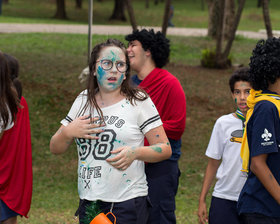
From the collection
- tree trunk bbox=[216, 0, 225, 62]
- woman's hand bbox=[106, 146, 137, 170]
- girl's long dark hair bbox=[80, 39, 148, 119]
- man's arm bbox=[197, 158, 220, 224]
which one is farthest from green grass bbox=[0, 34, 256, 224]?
woman's hand bbox=[106, 146, 137, 170]

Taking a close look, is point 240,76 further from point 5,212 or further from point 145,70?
point 5,212

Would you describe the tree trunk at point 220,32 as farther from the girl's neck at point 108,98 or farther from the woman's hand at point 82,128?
the woman's hand at point 82,128

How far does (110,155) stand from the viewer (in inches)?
115

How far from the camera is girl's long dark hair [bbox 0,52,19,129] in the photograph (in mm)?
3410

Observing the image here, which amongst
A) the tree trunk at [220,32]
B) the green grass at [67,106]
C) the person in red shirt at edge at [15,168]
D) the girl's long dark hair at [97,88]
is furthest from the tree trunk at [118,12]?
the girl's long dark hair at [97,88]

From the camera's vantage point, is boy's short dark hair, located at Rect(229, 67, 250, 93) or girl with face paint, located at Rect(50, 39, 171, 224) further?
boy's short dark hair, located at Rect(229, 67, 250, 93)

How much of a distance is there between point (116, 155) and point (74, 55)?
469 inches

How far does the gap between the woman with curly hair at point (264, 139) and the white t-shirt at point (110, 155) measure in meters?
0.59

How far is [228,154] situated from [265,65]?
3.84ft

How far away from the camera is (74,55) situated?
14.5 m

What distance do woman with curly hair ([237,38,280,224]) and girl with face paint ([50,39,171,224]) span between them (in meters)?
0.54

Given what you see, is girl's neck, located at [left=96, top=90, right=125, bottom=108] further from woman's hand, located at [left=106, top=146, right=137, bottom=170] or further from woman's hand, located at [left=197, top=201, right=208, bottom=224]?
woman's hand, located at [left=197, top=201, right=208, bottom=224]

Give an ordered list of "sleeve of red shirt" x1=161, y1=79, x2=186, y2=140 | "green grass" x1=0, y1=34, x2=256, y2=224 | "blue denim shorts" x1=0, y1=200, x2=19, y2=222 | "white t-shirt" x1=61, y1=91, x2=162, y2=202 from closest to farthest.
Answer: "white t-shirt" x1=61, y1=91, x2=162, y2=202, "blue denim shorts" x1=0, y1=200, x2=19, y2=222, "sleeve of red shirt" x1=161, y1=79, x2=186, y2=140, "green grass" x1=0, y1=34, x2=256, y2=224

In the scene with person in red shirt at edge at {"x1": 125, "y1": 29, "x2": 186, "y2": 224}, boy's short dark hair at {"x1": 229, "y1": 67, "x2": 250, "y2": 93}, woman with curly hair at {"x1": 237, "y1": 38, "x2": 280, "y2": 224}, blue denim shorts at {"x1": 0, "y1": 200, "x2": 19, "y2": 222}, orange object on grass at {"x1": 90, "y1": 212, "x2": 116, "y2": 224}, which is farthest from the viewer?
person in red shirt at edge at {"x1": 125, "y1": 29, "x2": 186, "y2": 224}
